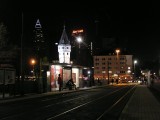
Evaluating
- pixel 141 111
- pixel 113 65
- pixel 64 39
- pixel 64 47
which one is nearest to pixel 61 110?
pixel 141 111

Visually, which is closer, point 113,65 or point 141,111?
point 141,111

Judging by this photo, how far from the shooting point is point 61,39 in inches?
6284

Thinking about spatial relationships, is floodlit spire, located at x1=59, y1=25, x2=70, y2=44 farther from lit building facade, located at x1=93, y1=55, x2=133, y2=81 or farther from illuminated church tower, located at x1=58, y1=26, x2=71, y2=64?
lit building facade, located at x1=93, y1=55, x2=133, y2=81

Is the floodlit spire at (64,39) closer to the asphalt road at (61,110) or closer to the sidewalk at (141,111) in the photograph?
the asphalt road at (61,110)

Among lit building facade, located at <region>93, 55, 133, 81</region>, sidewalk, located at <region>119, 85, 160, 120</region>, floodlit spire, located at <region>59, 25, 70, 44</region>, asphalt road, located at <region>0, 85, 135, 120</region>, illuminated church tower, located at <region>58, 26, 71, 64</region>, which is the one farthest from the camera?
lit building facade, located at <region>93, 55, 133, 81</region>

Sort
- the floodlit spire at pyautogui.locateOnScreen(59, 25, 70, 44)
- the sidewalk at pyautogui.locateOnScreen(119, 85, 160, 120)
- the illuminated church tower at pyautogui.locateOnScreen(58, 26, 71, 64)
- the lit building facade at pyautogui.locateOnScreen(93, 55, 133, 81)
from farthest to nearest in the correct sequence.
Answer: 1. the lit building facade at pyautogui.locateOnScreen(93, 55, 133, 81)
2. the floodlit spire at pyautogui.locateOnScreen(59, 25, 70, 44)
3. the illuminated church tower at pyautogui.locateOnScreen(58, 26, 71, 64)
4. the sidewalk at pyautogui.locateOnScreen(119, 85, 160, 120)

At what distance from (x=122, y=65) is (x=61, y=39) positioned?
147ft

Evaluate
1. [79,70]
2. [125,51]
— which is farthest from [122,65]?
[79,70]

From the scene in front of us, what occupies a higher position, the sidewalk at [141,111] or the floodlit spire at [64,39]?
the floodlit spire at [64,39]

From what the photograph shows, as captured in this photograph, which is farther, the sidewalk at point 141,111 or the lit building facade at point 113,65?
the lit building facade at point 113,65

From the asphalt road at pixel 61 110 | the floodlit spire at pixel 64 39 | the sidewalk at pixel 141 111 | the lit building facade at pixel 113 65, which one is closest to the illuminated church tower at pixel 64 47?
the floodlit spire at pixel 64 39

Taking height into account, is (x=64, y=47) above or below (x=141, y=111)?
above

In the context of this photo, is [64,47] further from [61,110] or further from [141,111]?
[141,111]

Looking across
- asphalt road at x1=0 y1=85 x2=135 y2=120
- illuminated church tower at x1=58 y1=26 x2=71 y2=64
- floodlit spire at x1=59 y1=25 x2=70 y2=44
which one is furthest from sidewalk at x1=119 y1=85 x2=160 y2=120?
floodlit spire at x1=59 y1=25 x2=70 y2=44
